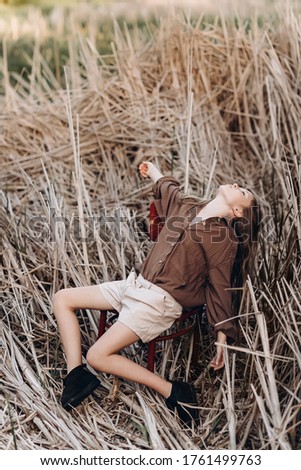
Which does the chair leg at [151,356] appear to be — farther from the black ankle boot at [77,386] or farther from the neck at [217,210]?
the neck at [217,210]

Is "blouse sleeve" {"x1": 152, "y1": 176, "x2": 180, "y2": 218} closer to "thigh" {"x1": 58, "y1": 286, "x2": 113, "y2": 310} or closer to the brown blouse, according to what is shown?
the brown blouse

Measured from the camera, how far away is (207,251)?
79.3 inches

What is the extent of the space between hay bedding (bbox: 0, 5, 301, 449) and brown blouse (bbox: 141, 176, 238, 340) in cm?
8

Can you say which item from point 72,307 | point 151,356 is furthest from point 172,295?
point 72,307

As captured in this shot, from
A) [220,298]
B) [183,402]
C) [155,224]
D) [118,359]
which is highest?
[155,224]

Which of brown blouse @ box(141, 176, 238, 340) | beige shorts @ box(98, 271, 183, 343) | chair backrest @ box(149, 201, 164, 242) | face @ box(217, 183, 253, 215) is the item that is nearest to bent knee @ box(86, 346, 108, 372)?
beige shorts @ box(98, 271, 183, 343)

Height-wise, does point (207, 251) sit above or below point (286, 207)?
above

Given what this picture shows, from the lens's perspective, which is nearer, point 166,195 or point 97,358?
point 97,358

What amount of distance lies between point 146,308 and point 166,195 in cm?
37

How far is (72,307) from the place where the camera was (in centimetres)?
206

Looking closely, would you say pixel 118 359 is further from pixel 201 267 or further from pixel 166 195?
pixel 166 195
